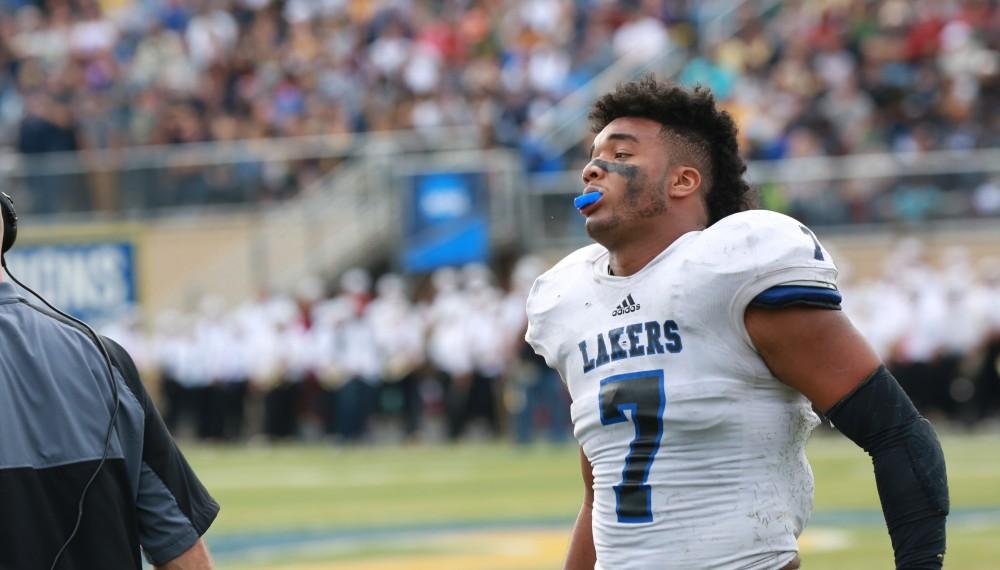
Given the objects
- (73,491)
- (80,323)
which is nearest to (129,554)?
(73,491)

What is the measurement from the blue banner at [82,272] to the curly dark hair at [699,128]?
1913 cm

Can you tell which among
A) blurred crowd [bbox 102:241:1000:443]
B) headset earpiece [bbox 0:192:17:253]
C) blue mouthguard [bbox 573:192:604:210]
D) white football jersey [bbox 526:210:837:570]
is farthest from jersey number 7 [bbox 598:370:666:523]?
blurred crowd [bbox 102:241:1000:443]

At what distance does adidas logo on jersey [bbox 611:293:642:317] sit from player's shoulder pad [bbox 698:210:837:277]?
0.18 metres

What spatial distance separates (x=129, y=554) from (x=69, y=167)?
21.1m

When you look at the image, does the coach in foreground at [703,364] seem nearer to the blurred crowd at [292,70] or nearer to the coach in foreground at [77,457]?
the coach in foreground at [77,457]

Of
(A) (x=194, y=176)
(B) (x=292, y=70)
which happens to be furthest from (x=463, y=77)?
(A) (x=194, y=176)

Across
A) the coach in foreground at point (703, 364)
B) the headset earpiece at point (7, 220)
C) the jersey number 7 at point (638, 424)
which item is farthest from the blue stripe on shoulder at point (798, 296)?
the headset earpiece at point (7, 220)

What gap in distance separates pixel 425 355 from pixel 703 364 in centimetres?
1904

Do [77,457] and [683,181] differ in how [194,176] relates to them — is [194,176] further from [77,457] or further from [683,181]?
[77,457]

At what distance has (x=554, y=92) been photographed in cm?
2381

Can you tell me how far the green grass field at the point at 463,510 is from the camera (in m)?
10.2

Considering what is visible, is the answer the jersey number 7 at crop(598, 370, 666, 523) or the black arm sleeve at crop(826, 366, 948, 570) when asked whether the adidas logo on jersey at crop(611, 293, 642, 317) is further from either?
the black arm sleeve at crop(826, 366, 948, 570)

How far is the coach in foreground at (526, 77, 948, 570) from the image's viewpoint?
3607mm

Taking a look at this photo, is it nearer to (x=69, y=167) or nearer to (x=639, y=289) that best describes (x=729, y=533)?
(x=639, y=289)
